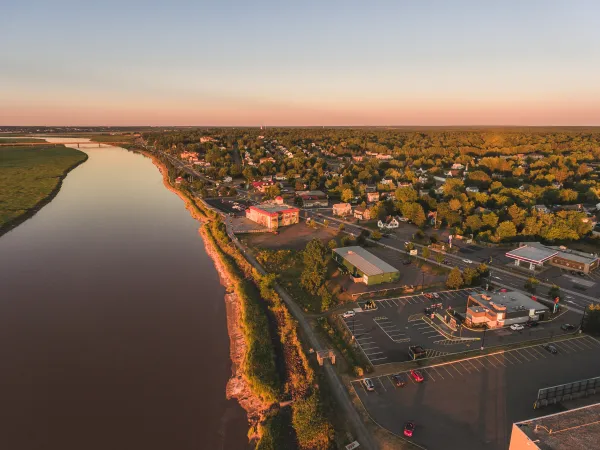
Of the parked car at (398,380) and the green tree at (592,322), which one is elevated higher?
the green tree at (592,322)

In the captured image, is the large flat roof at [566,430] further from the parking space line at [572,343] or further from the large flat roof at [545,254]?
the large flat roof at [545,254]

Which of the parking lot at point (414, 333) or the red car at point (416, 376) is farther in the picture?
the parking lot at point (414, 333)

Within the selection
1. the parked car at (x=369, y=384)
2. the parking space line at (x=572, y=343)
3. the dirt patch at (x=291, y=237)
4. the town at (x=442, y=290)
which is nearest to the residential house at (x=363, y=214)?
the town at (x=442, y=290)

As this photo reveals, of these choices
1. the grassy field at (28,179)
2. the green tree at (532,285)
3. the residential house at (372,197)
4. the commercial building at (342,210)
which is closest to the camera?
the green tree at (532,285)

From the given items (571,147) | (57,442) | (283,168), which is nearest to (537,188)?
(283,168)

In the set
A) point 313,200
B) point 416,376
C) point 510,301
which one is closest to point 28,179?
point 313,200
